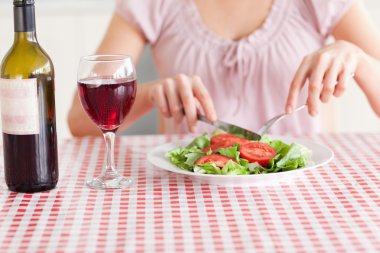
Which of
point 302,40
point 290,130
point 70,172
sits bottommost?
point 290,130

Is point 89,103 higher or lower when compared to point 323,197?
higher

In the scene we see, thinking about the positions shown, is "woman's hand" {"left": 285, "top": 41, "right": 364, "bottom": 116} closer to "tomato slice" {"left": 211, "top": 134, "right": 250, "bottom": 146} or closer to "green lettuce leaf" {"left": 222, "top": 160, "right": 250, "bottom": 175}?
"tomato slice" {"left": 211, "top": 134, "right": 250, "bottom": 146}

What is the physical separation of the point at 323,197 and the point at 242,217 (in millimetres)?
175

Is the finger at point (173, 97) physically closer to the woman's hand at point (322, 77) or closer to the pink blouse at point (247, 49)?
the woman's hand at point (322, 77)

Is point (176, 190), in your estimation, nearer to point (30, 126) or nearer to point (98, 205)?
point (98, 205)

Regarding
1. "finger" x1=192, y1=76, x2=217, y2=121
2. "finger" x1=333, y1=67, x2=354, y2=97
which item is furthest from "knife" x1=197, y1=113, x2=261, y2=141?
"finger" x1=333, y1=67, x2=354, y2=97

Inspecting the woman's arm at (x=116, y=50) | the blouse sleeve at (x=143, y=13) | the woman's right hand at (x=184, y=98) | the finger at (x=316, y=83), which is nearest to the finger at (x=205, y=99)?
the woman's right hand at (x=184, y=98)

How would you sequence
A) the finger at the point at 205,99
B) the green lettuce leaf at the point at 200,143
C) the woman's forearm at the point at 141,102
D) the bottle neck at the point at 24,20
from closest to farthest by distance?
the bottle neck at the point at 24,20 < the green lettuce leaf at the point at 200,143 < the finger at the point at 205,99 < the woman's forearm at the point at 141,102

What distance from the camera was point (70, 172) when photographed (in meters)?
1.31

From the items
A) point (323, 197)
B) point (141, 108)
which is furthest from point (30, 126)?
point (141, 108)

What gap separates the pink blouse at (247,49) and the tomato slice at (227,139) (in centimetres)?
66

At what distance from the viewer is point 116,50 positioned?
197cm

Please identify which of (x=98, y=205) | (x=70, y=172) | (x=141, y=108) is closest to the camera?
(x=98, y=205)

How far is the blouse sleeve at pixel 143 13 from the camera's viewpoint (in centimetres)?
201
